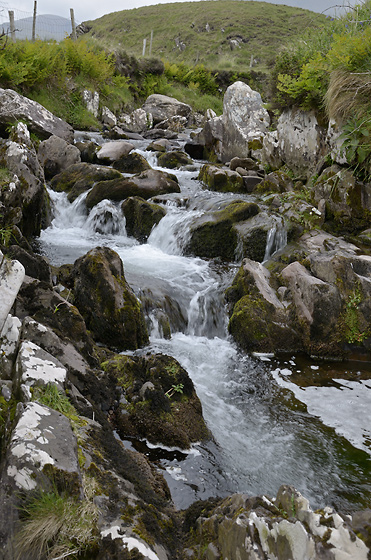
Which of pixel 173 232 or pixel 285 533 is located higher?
pixel 173 232

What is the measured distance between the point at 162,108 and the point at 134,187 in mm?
16575

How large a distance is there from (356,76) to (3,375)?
832 cm

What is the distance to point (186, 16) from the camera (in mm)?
71812

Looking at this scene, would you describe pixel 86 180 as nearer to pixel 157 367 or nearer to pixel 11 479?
pixel 157 367

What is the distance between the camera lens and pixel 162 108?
26484mm

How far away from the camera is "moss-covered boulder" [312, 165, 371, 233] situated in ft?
29.0

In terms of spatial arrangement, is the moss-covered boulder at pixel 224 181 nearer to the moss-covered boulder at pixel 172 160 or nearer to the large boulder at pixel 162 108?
the moss-covered boulder at pixel 172 160

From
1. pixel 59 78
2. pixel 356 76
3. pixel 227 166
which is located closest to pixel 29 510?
pixel 356 76

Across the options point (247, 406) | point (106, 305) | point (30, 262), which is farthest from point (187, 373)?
point (30, 262)

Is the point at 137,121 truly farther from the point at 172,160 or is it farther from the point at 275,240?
the point at 275,240

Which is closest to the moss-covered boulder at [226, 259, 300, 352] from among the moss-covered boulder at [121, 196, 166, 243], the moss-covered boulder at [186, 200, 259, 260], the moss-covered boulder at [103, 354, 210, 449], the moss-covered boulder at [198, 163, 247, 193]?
the moss-covered boulder at [103, 354, 210, 449]

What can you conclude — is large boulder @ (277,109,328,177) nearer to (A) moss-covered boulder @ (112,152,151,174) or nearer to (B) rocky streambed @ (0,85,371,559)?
(B) rocky streambed @ (0,85,371,559)

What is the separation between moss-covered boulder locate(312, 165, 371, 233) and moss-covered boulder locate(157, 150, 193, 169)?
8.03 meters

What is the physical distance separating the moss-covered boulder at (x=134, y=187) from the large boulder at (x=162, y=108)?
14.5 m
